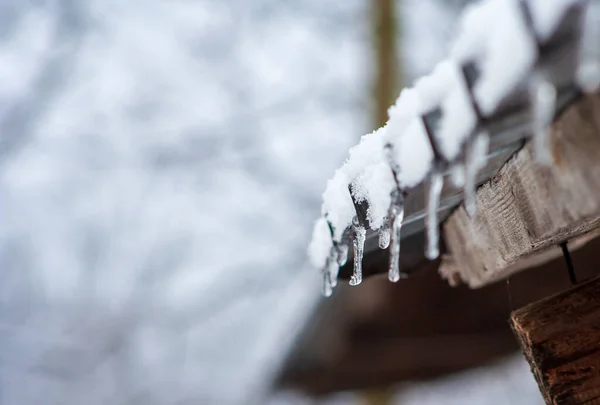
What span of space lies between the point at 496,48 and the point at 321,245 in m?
0.89

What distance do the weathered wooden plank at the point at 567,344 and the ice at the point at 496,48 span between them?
28.7 inches

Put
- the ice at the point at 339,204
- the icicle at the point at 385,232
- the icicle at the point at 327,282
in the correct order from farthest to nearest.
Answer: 1. the icicle at the point at 327,282
2. the ice at the point at 339,204
3. the icicle at the point at 385,232

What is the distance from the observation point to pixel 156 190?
18.9 feet

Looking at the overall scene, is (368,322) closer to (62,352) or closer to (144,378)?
(144,378)

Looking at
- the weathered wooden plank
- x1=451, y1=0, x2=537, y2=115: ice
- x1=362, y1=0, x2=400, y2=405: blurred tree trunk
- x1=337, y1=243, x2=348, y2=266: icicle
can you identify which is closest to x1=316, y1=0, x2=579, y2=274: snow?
x1=451, y1=0, x2=537, y2=115: ice

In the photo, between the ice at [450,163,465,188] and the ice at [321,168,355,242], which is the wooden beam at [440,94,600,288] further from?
the ice at [321,168,355,242]

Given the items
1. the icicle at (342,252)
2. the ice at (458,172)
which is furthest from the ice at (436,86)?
the icicle at (342,252)

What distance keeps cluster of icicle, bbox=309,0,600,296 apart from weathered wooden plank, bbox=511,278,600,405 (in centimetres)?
42

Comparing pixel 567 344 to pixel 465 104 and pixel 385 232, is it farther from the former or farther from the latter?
pixel 465 104

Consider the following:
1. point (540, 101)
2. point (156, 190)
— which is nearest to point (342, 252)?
point (540, 101)

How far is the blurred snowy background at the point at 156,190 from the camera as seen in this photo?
5473mm

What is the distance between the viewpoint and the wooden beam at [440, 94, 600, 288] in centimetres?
81

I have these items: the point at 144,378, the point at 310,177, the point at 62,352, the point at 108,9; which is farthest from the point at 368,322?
the point at 108,9

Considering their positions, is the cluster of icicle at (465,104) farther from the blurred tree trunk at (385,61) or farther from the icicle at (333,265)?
the blurred tree trunk at (385,61)
